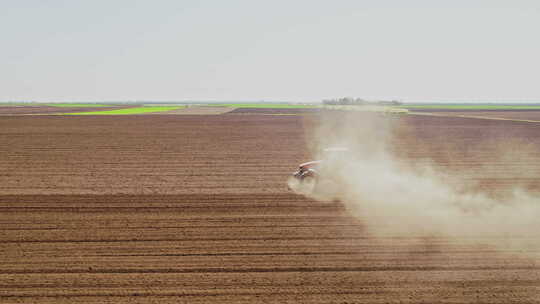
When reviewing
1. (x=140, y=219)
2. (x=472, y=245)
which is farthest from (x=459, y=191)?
(x=140, y=219)

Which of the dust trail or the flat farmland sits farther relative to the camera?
the dust trail

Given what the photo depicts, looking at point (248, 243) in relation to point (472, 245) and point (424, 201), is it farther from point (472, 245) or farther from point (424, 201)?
point (424, 201)

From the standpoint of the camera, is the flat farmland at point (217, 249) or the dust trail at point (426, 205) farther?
the dust trail at point (426, 205)

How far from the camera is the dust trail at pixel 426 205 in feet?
34.6

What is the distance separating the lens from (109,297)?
744 cm

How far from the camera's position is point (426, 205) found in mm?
12859

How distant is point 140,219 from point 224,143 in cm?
1782

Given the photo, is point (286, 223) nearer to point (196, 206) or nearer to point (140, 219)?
point (196, 206)

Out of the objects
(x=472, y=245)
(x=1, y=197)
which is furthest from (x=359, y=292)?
(x=1, y=197)

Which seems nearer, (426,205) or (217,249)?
(217,249)

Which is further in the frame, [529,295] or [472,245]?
[472,245]

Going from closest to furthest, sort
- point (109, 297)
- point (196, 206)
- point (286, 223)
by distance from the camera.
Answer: point (109, 297) → point (286, 223) → point (196, 206)

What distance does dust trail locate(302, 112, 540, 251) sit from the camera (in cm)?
1055

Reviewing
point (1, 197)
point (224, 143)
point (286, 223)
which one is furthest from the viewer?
point (224, 143)
